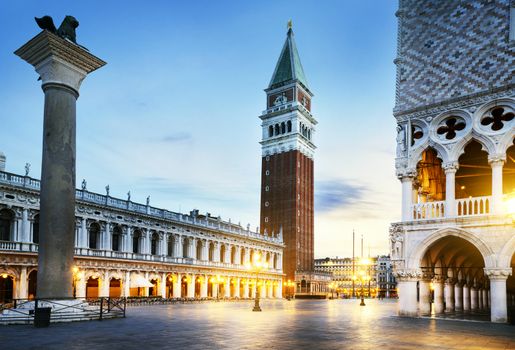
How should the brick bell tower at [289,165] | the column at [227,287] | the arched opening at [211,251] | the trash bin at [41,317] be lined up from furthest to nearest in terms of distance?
the brick bell tower at [289,165], the column at [227,287], the arched opening at [211,251], the trash bin at [41,317]

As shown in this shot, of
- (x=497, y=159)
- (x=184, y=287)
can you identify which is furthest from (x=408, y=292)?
(x=184, y=287)

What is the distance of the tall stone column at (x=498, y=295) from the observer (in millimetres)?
21266

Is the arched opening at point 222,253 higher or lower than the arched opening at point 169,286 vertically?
higher

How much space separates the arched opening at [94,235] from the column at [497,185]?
4065 centimetres

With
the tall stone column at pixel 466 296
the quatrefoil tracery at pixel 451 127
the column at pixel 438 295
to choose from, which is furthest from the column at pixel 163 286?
the quatrefoil tracery at pixel 451 127

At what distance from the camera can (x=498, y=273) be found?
21.5m

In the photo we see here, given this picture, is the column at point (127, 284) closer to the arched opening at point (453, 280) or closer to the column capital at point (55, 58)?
the arched opening at point (453, 280)

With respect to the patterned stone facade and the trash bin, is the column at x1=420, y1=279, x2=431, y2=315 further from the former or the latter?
the trash bin

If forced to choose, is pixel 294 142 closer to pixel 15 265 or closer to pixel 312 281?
pixel 312 281

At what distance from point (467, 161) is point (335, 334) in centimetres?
1499

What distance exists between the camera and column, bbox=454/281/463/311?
3174 centimetres

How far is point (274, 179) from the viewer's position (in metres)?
95.9

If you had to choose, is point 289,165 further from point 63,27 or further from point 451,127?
point 63,27

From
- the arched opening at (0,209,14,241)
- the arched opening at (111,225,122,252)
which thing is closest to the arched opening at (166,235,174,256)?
the arched opening at (111,225,122,252)
